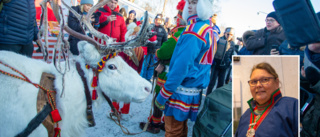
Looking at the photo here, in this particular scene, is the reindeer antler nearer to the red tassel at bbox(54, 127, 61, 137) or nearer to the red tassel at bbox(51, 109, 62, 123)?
the red tassel at bbox(51, 109, 62, 123)

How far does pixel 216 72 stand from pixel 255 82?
13.8ft

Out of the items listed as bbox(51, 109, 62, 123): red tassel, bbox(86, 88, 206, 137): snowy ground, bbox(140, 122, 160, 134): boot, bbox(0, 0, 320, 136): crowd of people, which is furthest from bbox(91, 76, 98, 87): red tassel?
bbox(140, 122, 160, 134): boot

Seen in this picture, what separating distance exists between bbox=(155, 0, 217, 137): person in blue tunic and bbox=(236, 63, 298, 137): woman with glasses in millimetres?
713

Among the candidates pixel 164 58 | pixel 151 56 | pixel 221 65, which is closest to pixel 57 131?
pixel 164 58

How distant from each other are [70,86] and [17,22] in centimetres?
158

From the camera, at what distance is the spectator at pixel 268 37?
9.67ft

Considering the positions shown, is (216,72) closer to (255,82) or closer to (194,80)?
(194,80)

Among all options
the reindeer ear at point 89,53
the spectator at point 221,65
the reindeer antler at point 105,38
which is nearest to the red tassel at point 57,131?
the reindeer ear at point 89,53

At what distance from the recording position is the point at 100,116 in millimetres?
3492

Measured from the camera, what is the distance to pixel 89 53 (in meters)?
1.69

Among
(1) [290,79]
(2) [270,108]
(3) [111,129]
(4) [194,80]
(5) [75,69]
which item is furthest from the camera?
(3) [111,129]

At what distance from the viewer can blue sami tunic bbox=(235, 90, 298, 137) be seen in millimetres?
1046

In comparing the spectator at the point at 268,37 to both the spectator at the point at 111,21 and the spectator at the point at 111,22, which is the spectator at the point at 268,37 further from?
the spectator at the point at 111,21

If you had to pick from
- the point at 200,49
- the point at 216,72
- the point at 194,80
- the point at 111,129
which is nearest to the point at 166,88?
the point at 194,80
